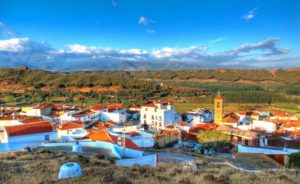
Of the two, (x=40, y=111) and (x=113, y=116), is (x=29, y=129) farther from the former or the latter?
(x=40, y=111)

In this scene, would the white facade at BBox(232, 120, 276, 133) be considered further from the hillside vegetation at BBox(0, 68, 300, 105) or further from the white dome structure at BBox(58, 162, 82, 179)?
the white dome structure at BBox(58, 162, 82, 179)

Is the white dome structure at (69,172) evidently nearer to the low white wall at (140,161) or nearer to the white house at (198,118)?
the low white wall at (140,161)

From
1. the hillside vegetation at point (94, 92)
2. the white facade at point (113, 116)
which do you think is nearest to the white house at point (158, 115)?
the white facade at point (113, 116)

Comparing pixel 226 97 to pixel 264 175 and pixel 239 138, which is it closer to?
pixel 239 138

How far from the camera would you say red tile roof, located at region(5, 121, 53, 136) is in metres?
18.2

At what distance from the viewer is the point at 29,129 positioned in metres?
18.9

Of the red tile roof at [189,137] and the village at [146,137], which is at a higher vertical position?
the village at [146,137]

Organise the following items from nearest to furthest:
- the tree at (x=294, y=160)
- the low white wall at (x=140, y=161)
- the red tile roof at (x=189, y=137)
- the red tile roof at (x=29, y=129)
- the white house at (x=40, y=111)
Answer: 1. the low white wall at (x=140, y=161)
2. the tree at (x=294, y=160)
3. the red tile roof at (x=29, y=129)
4. the red tile roof at (x=189, y=137)
5. the white house at (x=40, y=111)

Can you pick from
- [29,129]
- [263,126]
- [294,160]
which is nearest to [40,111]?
[29,129]

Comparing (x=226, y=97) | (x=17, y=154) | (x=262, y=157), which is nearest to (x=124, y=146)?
(x=17, y=154)

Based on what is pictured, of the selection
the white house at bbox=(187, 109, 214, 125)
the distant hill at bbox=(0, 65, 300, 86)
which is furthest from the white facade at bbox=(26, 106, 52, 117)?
the distant hill at bbox=(0, 65, 300, 86)

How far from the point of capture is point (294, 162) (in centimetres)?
1259

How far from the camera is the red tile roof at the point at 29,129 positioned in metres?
18.2

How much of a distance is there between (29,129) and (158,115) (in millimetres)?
21923
